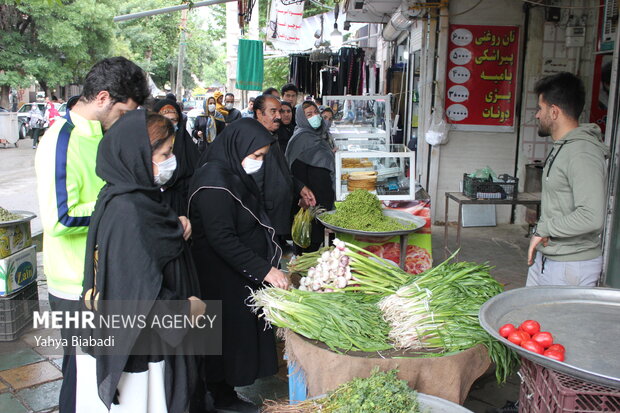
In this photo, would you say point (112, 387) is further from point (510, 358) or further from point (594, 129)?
point (594, 129)

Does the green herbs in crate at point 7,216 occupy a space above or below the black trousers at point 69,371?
above

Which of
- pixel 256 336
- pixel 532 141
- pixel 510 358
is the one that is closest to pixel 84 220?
pixel 256 336

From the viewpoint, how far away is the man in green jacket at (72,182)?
244 centimetres

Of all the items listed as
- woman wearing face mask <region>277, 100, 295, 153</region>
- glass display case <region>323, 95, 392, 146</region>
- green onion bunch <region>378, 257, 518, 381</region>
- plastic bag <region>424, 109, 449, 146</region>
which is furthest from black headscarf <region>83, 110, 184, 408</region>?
plastic bag <region>424, 109, 449, 146</region>

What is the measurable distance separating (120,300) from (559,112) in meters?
2.37

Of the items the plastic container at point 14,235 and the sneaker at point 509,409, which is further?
the plastic container at point 14,235

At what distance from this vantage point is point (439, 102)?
776 cm

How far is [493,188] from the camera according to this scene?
5.46m

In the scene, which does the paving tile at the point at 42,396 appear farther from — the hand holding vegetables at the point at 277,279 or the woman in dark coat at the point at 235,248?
the hand holding vegetables at the point at 277,279

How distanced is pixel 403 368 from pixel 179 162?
2.82 metres

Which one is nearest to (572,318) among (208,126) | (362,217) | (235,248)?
(235,248)

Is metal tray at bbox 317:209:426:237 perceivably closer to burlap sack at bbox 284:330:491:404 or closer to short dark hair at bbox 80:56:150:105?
burlap sack at bbox 284:330:491:404

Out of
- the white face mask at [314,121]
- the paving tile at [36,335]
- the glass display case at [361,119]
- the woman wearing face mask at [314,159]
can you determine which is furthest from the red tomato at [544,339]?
the glass display case at [361,119]

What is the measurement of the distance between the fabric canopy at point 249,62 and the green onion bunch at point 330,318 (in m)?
11.3
